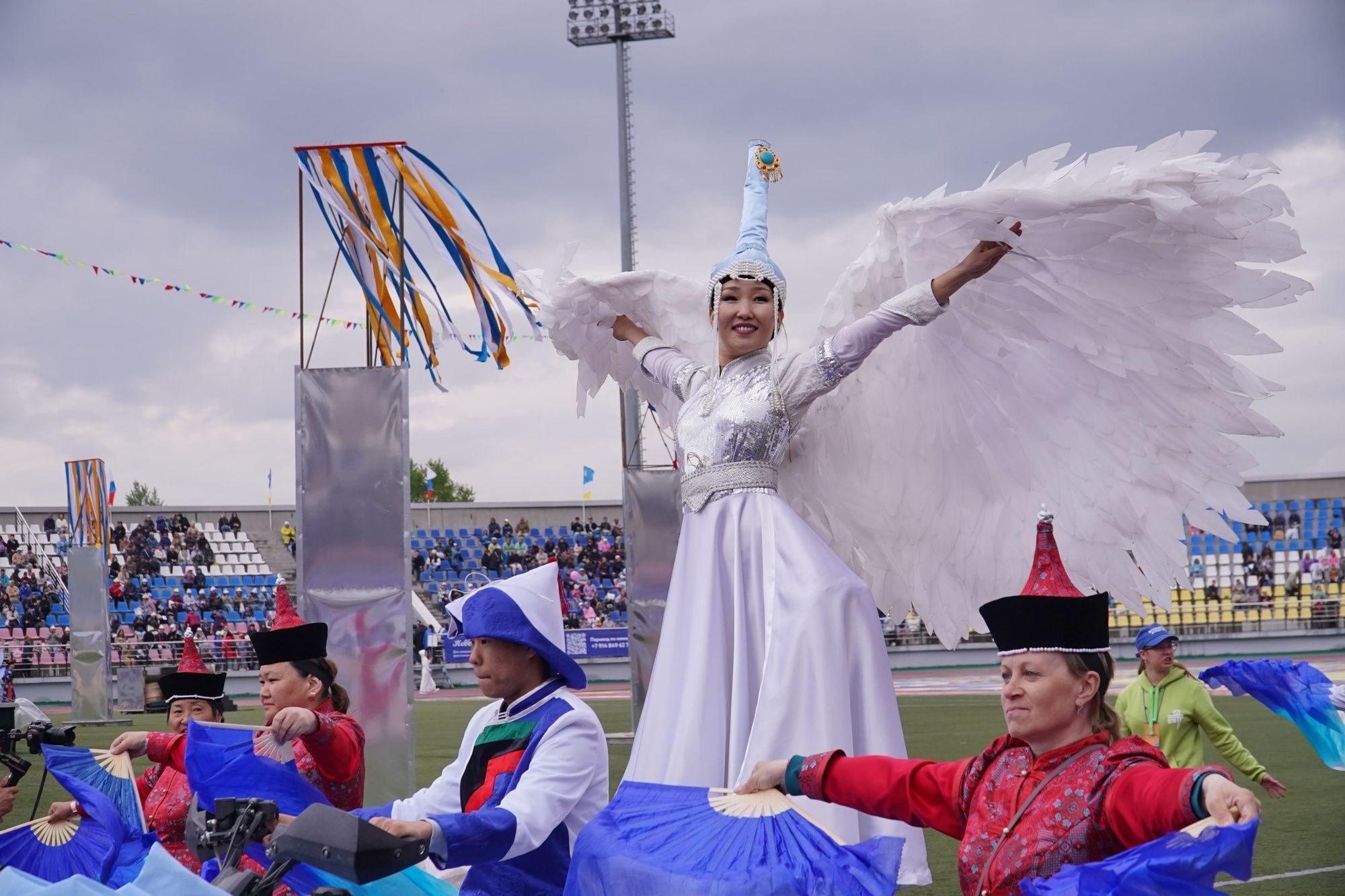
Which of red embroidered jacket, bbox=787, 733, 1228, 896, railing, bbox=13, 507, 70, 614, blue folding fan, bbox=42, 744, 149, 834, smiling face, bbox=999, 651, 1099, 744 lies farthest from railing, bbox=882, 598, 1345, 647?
smiling face, bbox=999, 651, 1099, 744

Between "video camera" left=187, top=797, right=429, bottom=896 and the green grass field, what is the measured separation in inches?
151

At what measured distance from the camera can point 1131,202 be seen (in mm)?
3762

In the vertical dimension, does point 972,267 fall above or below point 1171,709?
above

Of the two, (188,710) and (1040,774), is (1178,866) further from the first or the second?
(188,710)

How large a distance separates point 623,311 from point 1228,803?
128 inches

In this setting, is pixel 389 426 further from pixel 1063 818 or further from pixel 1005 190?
pixel 1063 818

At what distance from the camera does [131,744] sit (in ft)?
12.6

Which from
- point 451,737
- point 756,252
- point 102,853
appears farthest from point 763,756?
point 451,737

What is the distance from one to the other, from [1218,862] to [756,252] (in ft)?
8.64

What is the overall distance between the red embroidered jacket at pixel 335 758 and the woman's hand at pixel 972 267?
1894 millimetres

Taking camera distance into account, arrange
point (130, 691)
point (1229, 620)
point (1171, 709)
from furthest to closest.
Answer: point (1229, 620) < point (130, 691) < point (1171, 709)

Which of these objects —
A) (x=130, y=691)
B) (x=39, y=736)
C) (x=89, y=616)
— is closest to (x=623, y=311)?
(x=39, y=736)

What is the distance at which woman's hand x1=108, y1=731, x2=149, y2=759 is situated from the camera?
12.5 feet

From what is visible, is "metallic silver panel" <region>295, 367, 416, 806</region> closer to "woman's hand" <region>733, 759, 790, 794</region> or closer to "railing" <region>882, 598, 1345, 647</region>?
"woman's hand" <region>733, 759, 790, 794</region>
